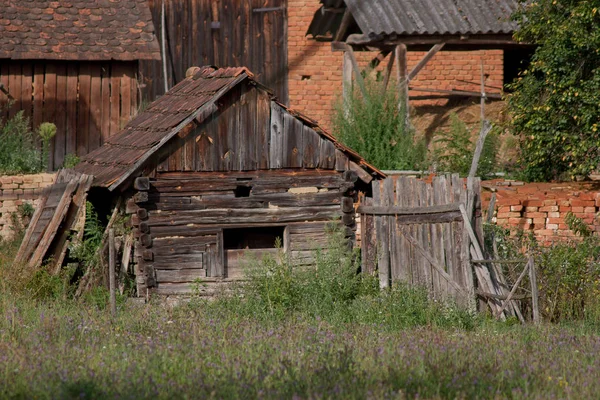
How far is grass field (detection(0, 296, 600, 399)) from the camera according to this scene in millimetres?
6961

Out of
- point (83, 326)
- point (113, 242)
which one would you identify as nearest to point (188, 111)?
point (113, 242)

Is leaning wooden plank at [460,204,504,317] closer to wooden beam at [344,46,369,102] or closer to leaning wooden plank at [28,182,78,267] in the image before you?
leaning wooden plank at [28,182,78,267]

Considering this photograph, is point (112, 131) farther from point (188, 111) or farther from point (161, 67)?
point (188, 111)

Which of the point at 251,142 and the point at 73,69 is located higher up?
the point at 73,69

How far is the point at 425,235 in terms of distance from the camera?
12.5 m

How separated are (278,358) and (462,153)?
1039 cm

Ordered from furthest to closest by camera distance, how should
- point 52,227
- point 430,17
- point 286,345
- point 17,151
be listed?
point 430,17
point 17,151
point 52,227
point 286,345

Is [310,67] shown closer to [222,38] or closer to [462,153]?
[222,38]

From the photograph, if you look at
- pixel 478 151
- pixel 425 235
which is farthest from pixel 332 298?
pixel 478 151

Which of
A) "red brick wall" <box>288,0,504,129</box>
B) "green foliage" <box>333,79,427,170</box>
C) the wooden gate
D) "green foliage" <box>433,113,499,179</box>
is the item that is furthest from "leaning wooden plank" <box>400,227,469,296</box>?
"red brick wall" <box>288,0,504,129</box>

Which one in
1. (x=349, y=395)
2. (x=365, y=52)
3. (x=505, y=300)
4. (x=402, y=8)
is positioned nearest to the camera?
(x=349, y=395)

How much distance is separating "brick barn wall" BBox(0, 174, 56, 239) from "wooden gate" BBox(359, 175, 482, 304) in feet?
23.2

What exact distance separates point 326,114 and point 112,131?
5839 millimetres

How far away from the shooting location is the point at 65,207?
42.2ft
